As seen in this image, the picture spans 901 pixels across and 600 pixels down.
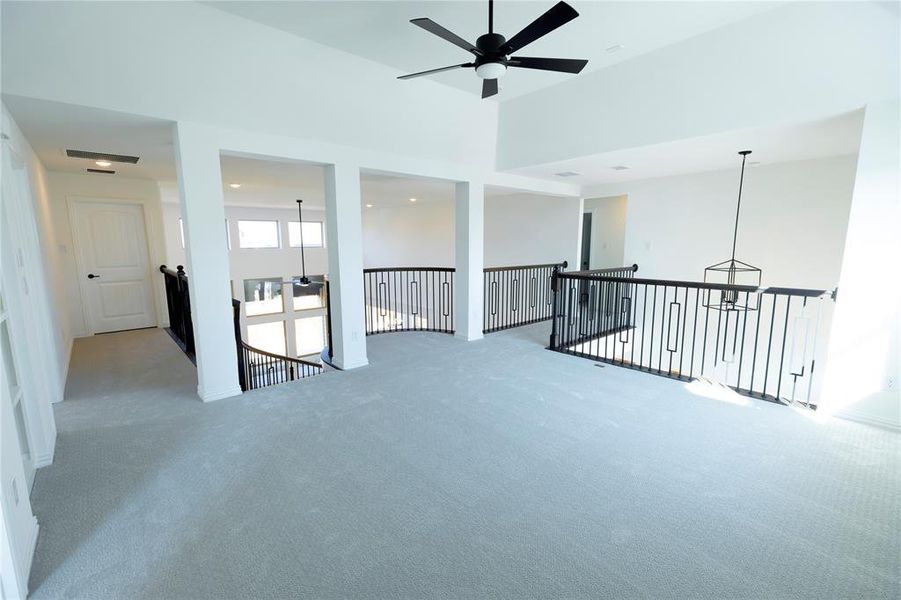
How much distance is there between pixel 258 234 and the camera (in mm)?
10719

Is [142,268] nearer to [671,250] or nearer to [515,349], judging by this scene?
[515,349]

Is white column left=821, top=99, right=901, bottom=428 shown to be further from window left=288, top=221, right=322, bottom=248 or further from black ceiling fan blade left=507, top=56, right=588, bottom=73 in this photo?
window left=288, top=221, right=322, bottom=248

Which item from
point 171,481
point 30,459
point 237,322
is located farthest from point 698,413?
point 30,459

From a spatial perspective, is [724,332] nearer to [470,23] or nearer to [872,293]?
[872,293]

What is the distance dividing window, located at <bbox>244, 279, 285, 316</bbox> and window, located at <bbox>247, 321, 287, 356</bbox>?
519 millimetres

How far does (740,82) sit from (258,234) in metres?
10.7

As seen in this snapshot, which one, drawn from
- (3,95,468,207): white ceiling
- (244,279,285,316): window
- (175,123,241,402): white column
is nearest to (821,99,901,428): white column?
(3,95,468,207): white ceiling

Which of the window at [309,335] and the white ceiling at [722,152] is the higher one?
the white ceiling at [722,152]

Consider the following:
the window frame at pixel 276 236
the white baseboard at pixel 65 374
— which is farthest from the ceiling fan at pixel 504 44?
the window frame at pixel 276 236

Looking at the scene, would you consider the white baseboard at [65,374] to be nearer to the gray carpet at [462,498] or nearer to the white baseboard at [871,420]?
the gray carpet at [462,498]

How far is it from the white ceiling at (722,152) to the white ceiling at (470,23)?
1016 millimetres

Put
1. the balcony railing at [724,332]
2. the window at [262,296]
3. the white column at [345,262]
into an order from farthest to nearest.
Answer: the window at [262,296] → the balcony railing at [724,332] → the white column at [345,262]

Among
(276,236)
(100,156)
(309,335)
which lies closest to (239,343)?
(100,156)

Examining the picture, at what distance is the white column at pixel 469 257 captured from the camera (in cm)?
554
